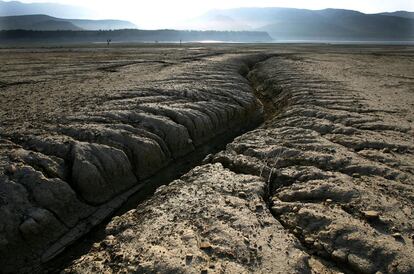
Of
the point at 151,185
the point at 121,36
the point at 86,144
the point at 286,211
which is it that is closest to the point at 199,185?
the point at 151,185

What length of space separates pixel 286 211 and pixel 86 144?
346 cm

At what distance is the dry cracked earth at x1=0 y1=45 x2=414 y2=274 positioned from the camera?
4.10 metres

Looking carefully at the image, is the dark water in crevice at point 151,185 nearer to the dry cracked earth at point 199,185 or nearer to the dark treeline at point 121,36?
the dry cracked earth at point 199,185

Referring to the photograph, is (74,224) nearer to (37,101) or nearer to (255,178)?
(255,178)

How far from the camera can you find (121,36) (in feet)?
317

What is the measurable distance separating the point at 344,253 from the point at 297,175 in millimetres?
1775

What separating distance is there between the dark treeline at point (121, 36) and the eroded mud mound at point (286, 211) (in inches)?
3007

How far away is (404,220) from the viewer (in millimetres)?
4355

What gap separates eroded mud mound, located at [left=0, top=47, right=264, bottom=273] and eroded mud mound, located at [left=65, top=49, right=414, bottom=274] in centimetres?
78

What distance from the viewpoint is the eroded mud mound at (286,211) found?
3.96m

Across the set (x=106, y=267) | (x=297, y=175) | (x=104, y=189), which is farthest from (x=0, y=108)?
(x=297, y=175)

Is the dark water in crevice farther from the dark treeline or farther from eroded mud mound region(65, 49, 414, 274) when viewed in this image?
the dark treeline

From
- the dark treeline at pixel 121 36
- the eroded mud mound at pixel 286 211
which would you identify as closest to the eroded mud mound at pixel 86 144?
the eroded mud mound at pixel 286 211

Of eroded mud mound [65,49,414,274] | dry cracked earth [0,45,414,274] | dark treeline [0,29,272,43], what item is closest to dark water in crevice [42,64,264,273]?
dry cracked earth [0,45,414,274]
